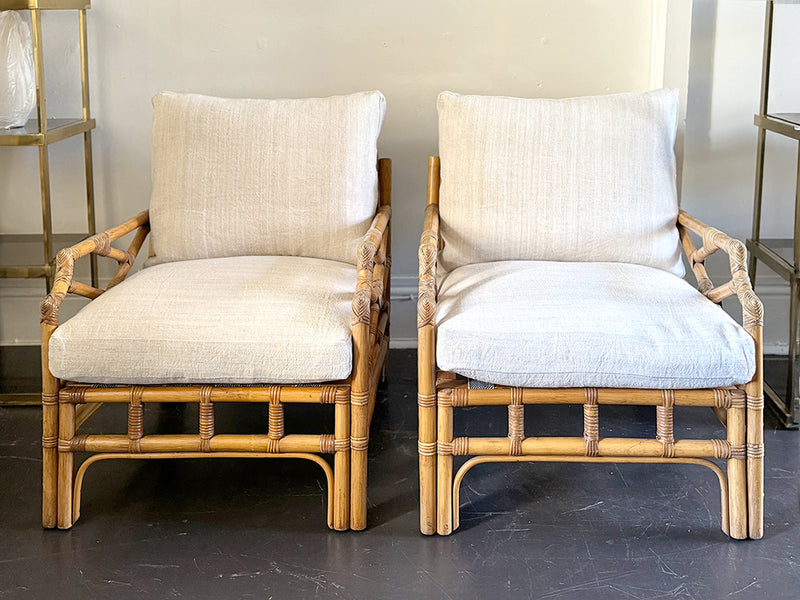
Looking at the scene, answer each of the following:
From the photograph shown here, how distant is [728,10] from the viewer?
2.71 meters

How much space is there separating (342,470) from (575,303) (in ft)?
1.93

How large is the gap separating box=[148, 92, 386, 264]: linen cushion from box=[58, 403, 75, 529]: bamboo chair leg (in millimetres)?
564

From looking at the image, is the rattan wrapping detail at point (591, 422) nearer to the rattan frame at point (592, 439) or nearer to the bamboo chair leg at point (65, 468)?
the rattan frame at point (592, 439)

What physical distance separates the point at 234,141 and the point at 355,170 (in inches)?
12.3

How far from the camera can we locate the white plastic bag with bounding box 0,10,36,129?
2.49m

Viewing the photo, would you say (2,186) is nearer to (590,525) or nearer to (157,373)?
(157,373)

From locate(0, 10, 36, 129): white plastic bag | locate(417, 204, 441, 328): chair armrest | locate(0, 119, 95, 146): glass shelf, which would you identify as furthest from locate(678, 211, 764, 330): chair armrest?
locate(0, 10, 36, 129): white plastic bag

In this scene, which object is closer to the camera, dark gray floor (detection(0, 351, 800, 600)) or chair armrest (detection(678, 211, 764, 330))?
dark gray floor (detection(0, 351, 800, 600))

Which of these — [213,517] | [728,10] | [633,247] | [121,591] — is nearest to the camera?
[121,591]

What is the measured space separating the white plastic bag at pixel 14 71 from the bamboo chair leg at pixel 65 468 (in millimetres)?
1010

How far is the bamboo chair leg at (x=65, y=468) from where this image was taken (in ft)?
6.29

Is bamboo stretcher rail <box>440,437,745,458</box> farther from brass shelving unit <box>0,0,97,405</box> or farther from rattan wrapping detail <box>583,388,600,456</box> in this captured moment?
brass shelving unit <box>0,0,97,405</box>

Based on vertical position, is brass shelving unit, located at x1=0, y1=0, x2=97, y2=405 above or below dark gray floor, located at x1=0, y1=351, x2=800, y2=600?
above

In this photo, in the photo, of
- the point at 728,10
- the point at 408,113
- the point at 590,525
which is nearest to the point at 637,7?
the point at 728,10
